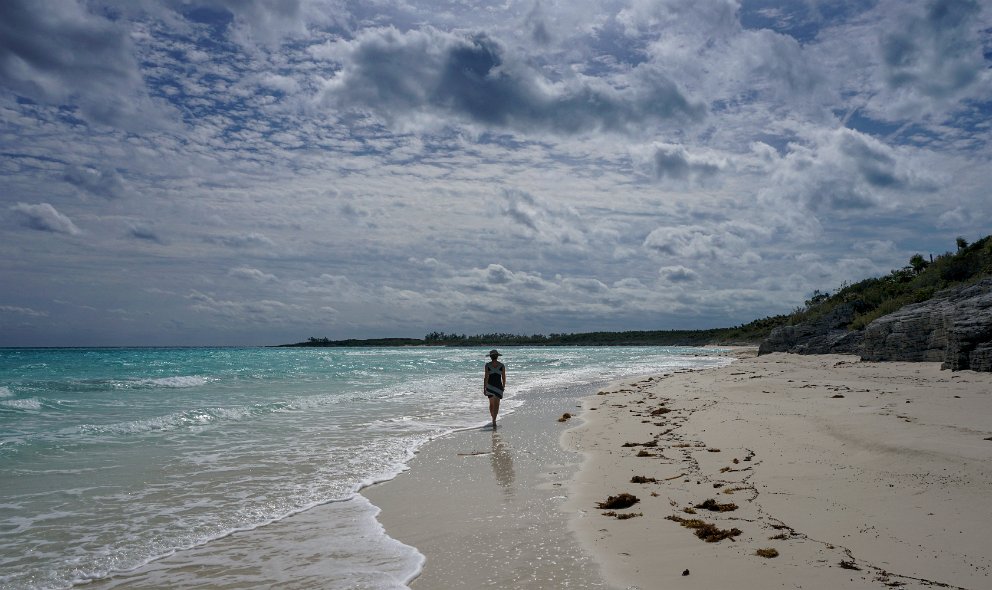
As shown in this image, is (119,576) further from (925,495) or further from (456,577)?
(925,495)

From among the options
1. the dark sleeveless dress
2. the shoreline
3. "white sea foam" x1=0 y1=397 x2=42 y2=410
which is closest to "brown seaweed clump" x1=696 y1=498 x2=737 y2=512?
the shoreline

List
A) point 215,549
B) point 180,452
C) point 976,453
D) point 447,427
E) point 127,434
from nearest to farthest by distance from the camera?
point 215,549
point 976,453
point 180,452
point 127,434
point 447,427

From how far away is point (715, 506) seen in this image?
5570 millimetres

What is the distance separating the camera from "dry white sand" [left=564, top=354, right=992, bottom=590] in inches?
159

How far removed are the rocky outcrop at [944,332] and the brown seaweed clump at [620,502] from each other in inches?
519

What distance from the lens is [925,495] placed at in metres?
5.14

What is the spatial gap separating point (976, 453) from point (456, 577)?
18.2ft

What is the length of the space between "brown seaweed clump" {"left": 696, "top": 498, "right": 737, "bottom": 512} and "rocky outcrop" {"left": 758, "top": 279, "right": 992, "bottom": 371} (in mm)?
12931

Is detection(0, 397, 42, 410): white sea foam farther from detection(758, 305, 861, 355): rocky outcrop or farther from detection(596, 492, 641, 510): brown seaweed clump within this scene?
detection(758, 305, 861, 355): rocky outcrop

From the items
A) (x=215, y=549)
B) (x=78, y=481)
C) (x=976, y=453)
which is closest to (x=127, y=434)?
(x=78, y=481)

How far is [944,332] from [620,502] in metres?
18.0

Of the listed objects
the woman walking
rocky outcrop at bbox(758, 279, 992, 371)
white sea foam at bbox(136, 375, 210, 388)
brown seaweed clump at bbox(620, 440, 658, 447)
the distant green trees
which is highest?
the distant green trees

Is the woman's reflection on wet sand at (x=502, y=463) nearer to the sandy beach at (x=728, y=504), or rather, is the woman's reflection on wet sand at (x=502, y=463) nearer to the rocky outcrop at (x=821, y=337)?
the sandy beach at (x=728, y=504)

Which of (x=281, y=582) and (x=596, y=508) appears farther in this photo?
(x=596, y=508)
